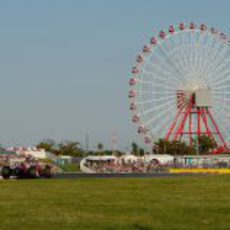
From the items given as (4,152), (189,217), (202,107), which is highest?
(202,107)

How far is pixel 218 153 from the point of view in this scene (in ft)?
432

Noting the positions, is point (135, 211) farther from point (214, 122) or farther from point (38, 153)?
point (38, 153)

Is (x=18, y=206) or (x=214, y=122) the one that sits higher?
(x=214, y=122)

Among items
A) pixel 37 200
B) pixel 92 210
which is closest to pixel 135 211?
pixel 92 210

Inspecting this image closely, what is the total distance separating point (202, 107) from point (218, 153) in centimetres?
1614

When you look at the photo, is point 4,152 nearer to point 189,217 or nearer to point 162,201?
→ point 162,201

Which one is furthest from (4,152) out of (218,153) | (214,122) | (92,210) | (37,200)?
(92,210)

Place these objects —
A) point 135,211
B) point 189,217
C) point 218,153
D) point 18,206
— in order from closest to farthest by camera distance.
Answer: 1. point 189,217
2. point 135,211
3. point 18,206
4. point 218,153

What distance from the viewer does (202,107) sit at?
11844cm

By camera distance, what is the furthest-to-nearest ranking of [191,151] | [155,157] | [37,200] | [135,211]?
[191,151]
[155,157]
[37,200]
[135,211]

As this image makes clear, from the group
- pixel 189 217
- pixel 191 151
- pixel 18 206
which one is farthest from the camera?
pixel 191 151

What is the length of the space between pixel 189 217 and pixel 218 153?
112840 mm

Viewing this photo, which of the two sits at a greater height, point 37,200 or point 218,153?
point 218,153

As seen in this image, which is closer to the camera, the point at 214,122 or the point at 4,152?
the point at 4,152
